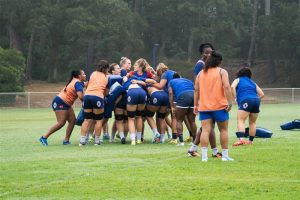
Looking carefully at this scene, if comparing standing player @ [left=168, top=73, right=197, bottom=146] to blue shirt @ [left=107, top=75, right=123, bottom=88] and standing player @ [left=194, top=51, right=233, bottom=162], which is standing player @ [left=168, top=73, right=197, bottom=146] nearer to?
blue shirt @ [left=107, top=75, right=123, bottom=88]

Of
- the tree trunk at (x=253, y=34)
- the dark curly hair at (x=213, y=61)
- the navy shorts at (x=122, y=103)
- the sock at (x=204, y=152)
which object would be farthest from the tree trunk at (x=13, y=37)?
the sock at (x=204, y=152)

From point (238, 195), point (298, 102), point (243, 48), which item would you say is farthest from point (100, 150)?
point (243, 48)

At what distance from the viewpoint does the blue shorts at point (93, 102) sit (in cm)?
1631

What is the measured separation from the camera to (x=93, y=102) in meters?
16.3

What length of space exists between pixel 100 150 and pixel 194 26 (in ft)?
180

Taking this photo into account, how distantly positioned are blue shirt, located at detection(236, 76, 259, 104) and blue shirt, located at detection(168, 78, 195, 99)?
1031 mm

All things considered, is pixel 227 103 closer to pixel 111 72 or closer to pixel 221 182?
pixel 221 182

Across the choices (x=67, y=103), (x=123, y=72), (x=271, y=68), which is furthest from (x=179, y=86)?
(x=271, y=68)

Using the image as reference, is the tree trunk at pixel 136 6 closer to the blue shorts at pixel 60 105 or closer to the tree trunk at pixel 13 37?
the tree trunk at pixel 13 37

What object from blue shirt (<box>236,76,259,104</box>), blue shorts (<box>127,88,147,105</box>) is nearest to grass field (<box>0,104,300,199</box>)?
blue shirt (<box>236,76,259,104</box>)

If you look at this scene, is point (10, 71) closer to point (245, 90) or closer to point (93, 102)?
point (93, 102)

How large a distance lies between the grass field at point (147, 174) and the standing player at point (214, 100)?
41 centimetres

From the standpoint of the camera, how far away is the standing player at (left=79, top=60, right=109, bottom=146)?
643 inches

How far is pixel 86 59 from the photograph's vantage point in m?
66.8
